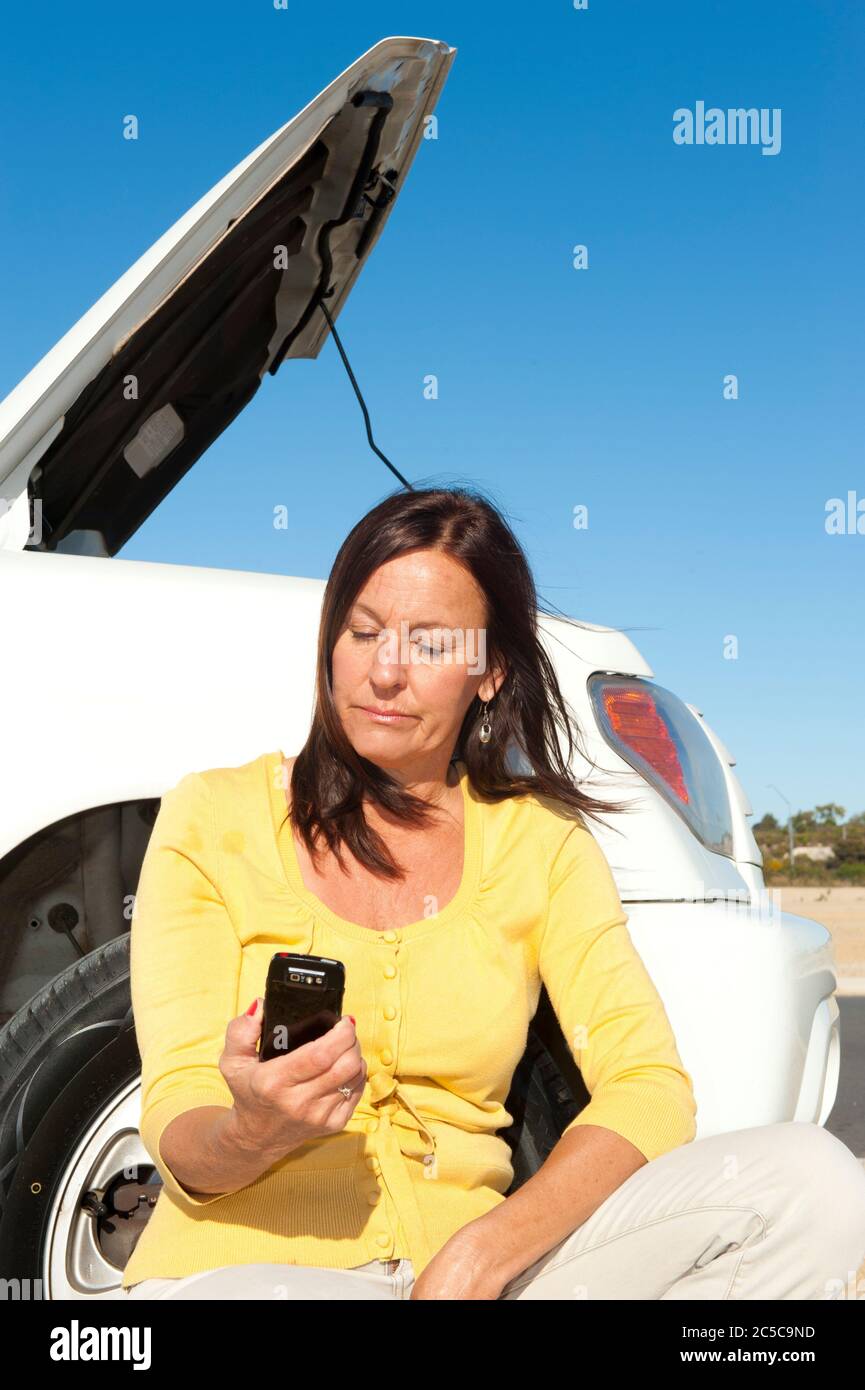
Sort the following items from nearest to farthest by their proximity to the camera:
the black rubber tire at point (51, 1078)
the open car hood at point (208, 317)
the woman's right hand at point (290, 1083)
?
the woman's right hand at point (290, 1083)
the black rubber tire at point (51, 1078)
the open car hood at point (208, 317)

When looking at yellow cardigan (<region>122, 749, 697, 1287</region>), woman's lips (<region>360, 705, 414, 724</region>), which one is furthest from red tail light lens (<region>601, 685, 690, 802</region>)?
woman's lips (<region>360, 705, 414, 724</region>)

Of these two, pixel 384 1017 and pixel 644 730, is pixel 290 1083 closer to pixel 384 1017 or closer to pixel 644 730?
pixel 384 1017

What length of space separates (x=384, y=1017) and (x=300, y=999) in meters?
0.40

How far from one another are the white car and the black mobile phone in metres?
0.80

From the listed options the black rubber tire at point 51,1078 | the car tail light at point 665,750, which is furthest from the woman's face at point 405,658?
the black rubber tire at point 51,1078

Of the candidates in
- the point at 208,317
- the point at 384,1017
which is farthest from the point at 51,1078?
the point at 208,317

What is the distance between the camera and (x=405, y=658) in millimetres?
1864

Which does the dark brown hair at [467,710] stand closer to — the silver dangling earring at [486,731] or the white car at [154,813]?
the silver dangling earring at [486,731]

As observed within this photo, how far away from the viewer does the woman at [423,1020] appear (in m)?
1.54

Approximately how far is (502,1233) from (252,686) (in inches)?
40.0

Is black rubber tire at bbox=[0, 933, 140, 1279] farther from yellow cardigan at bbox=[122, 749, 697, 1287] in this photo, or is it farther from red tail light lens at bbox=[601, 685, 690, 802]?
red tail light lens at bbox=[601, 685, 690, 802]

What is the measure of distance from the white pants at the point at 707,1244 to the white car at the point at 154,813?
49 cm

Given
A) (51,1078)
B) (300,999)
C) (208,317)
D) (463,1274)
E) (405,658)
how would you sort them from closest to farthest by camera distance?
1. (300,999)
2. (463,1274)
3. (405,658)
4. (51,1078)
5. (208,317)

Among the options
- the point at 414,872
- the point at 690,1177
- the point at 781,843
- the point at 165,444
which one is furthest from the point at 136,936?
the point at 781,843
